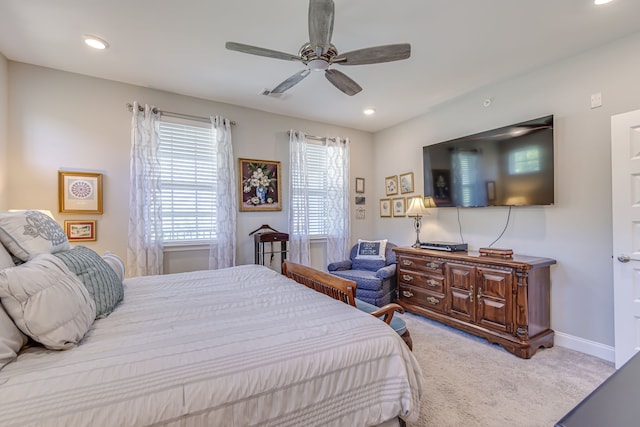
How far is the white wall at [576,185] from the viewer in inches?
96.8

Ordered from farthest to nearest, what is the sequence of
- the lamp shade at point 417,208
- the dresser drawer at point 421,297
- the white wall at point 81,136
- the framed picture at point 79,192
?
1. the lamp shade at point 417,208
2. the dresser drawer at point 421,297
3. the framed picture at point 79,192
4. the white wall at point 81,136

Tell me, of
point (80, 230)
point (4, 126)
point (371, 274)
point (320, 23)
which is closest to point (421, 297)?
point (371, 274)

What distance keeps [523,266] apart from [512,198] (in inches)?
32.8

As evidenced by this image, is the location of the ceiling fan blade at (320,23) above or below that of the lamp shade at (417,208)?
above

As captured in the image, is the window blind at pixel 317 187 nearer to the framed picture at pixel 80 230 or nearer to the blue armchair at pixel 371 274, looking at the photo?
the blue armchair at pixel 371 274

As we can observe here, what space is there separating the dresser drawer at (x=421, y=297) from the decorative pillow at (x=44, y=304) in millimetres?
3175

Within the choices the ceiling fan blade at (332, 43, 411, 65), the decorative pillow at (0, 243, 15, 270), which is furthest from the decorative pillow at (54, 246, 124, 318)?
the ceiling fan blade at (332, 43, 411, 65)

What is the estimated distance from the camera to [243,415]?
97 cm

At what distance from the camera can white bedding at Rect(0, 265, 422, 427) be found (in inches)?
33.7

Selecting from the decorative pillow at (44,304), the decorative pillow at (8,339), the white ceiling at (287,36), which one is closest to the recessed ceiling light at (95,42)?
the white ceiling at (287,36)

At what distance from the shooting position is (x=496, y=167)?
312cm

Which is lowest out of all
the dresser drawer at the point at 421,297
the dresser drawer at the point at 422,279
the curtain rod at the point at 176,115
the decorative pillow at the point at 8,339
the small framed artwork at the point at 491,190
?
the dresser drawer at the point at 421,297

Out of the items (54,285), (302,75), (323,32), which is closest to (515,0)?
(323,32)

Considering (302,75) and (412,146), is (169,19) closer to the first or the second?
(302,75)
